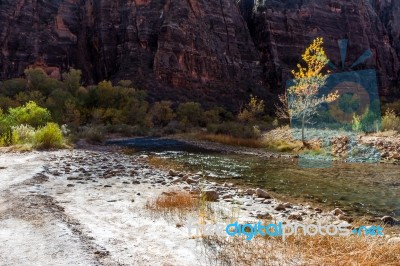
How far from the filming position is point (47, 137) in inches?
575

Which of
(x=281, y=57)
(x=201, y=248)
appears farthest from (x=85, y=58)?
(x=201, y=248)

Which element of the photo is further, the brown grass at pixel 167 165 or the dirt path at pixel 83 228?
the brown grass at pixel 167 165

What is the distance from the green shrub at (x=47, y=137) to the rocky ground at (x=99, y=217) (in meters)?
5.97

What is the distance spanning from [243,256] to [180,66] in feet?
213

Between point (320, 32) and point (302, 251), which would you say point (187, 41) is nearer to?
point (320, 32)

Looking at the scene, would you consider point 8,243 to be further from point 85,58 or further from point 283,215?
point 85,58

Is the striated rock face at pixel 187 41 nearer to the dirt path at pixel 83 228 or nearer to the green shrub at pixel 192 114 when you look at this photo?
the green shrub at pixel 192 114

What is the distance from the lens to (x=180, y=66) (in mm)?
66000

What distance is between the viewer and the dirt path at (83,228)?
303 centimetres

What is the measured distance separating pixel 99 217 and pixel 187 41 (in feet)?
217

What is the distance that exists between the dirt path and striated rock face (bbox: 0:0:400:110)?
53.9 m
